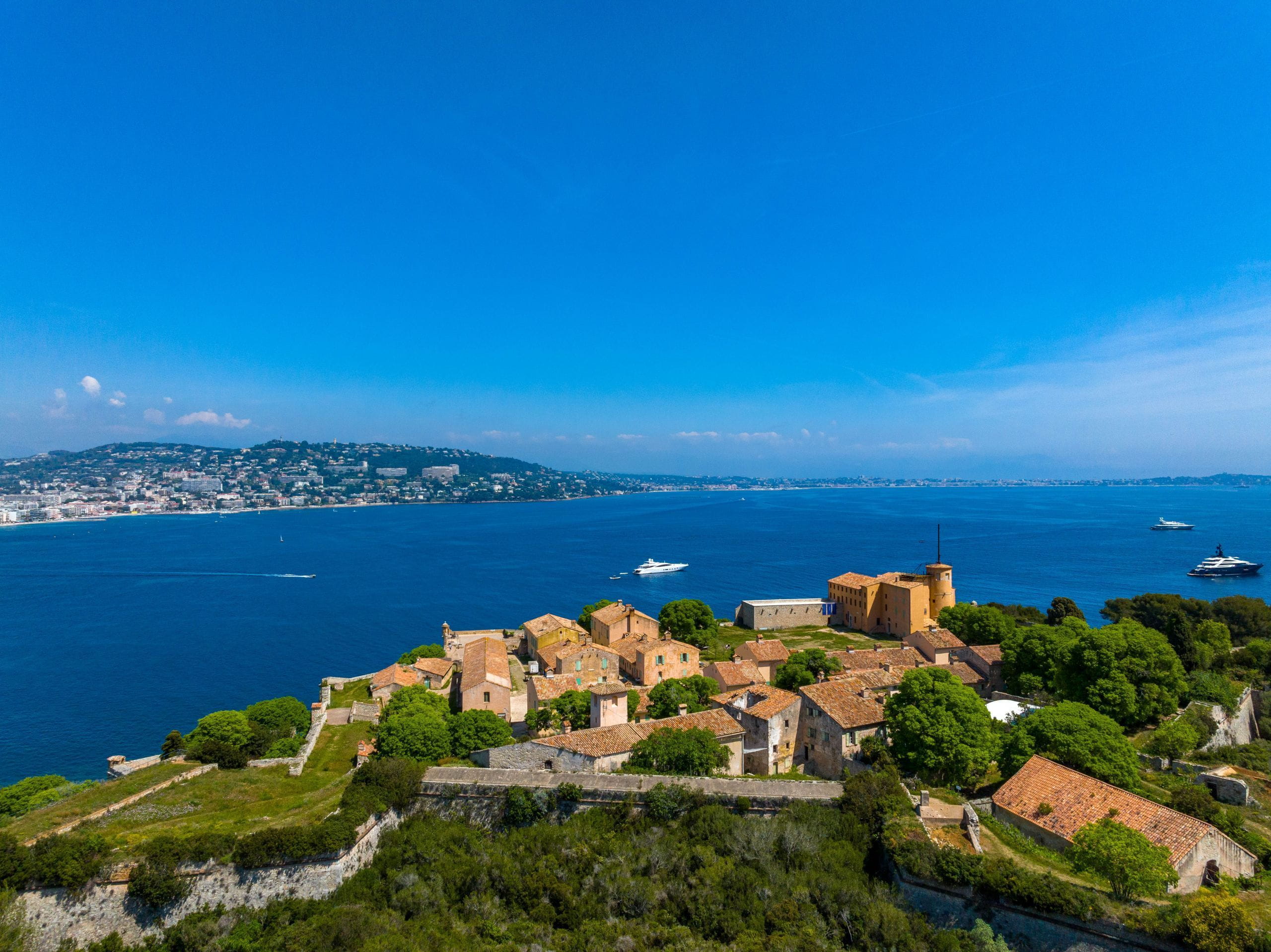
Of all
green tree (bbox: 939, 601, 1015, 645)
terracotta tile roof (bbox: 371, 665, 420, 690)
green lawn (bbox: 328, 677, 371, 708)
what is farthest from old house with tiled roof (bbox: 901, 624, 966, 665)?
green lawn (bbox: 328, 677, 371, 708)

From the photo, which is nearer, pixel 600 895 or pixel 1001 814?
pixel 600 895

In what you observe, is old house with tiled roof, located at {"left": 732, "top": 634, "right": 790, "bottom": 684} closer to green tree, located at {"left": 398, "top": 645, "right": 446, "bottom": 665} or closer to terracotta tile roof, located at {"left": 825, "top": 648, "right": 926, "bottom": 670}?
terracotta tile roof, located at {"left": 825, "top": 648, "right": 926, "bottom": 670}

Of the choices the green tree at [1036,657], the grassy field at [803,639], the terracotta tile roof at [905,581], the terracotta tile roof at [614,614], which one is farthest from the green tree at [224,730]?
the terracotta tile roof at [905,581]

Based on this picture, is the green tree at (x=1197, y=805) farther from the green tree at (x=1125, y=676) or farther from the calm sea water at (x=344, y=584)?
the calm sea water at (x=344, y=584)

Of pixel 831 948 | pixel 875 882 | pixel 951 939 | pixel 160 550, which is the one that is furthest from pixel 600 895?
pixel 160 550

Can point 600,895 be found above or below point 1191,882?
below

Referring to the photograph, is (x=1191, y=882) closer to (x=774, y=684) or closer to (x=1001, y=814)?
(x=1001, y=814)
